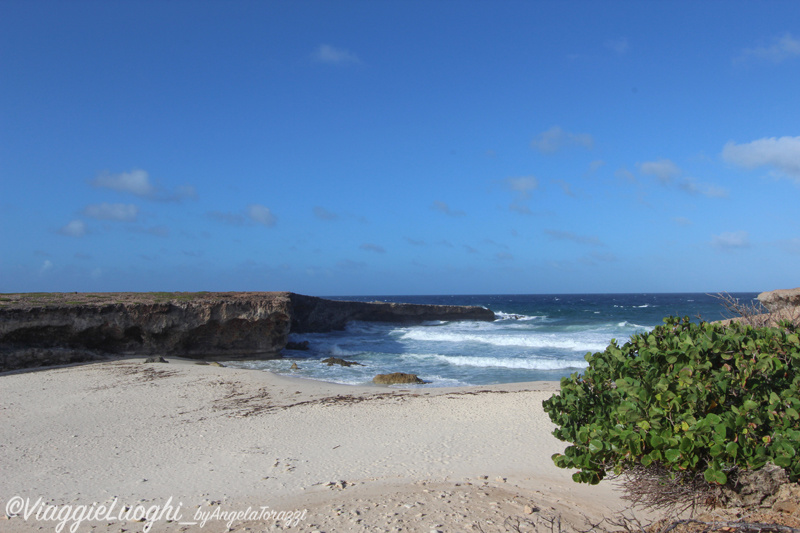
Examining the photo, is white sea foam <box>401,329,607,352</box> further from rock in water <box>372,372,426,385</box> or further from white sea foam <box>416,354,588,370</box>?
rock in water <box>372,372,426,385</box>

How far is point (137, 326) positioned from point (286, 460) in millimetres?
16356

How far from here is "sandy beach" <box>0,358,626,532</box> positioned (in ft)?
15.4

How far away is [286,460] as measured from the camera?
6836 mm

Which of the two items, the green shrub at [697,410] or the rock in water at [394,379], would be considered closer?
the green shrub at [697,410]

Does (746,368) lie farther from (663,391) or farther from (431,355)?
(431,355)

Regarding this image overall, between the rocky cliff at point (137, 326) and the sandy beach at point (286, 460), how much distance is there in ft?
19.4

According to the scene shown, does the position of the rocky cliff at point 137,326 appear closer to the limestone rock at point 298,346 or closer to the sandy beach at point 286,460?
the limestone rock at point 298,346

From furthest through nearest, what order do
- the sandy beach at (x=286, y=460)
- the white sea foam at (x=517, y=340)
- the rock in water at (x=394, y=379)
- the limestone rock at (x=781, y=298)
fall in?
the white sea foam at (x=517, y=340), the rock in water at (x=394, y=379), the limestone rock at (x=781, y=298), the sandy beach at (x=286, y=460)

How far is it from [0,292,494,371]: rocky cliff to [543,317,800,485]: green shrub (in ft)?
65.2

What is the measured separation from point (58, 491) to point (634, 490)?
6.35 metres

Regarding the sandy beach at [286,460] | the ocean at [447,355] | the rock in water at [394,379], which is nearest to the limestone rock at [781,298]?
the ocean at [447,355]

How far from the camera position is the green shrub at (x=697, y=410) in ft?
9.76

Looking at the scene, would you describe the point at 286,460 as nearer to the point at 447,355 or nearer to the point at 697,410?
the point at 697,410

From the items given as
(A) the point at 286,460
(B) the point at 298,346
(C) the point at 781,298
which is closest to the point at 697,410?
(A) the point at 286,460
